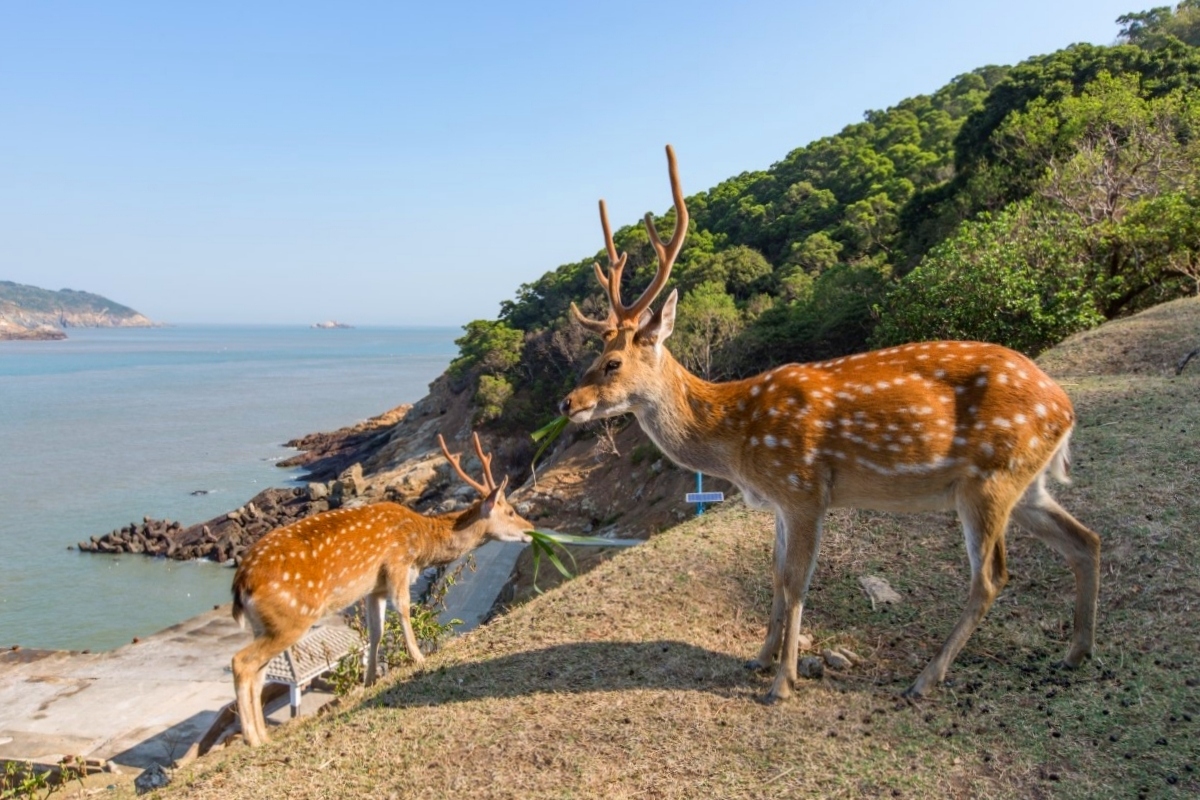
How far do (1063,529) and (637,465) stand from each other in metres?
23.8

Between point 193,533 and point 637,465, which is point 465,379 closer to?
point 193,533

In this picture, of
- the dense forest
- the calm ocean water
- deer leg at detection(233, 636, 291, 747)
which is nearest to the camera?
deer leg at detection(233, 636, 291, 747)

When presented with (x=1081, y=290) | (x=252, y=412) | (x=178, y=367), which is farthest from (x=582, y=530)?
(x=178, y=367)

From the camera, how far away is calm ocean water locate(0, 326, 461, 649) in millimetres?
27344

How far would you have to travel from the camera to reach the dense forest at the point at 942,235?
1552 cm

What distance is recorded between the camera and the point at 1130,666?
188 inches

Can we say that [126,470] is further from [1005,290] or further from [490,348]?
[1005,290]

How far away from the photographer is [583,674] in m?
5.42

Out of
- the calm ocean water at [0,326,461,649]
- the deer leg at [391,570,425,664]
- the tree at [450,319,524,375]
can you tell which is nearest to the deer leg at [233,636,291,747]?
the deer leg at [391,570,425,664]

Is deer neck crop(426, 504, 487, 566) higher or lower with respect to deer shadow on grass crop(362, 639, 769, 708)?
higher

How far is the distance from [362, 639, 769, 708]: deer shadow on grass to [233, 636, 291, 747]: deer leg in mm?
1143

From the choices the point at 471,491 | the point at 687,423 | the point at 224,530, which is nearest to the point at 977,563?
the point at 687,423

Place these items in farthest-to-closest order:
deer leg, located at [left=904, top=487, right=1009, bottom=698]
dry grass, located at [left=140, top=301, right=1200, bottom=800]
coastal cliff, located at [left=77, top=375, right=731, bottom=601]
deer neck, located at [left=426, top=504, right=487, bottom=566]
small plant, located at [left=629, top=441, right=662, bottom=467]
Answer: small plant, located at [left=629, top=441, right=662, bottom=467]
coastal cliff, located at [left=77, top=375, right=731, bottom=601]
deer neck, located at [left=426, top=504, right=487, bottom=566]
deer leg, located at [left=904, top=487, right=1009, bottom=698]
dry grass, located at [left=140, top=301, right=1200, bottom=800]

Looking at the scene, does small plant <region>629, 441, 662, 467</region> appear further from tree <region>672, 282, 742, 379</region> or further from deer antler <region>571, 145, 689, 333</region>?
deer antler <region>571, 145, 689, 333</region>
